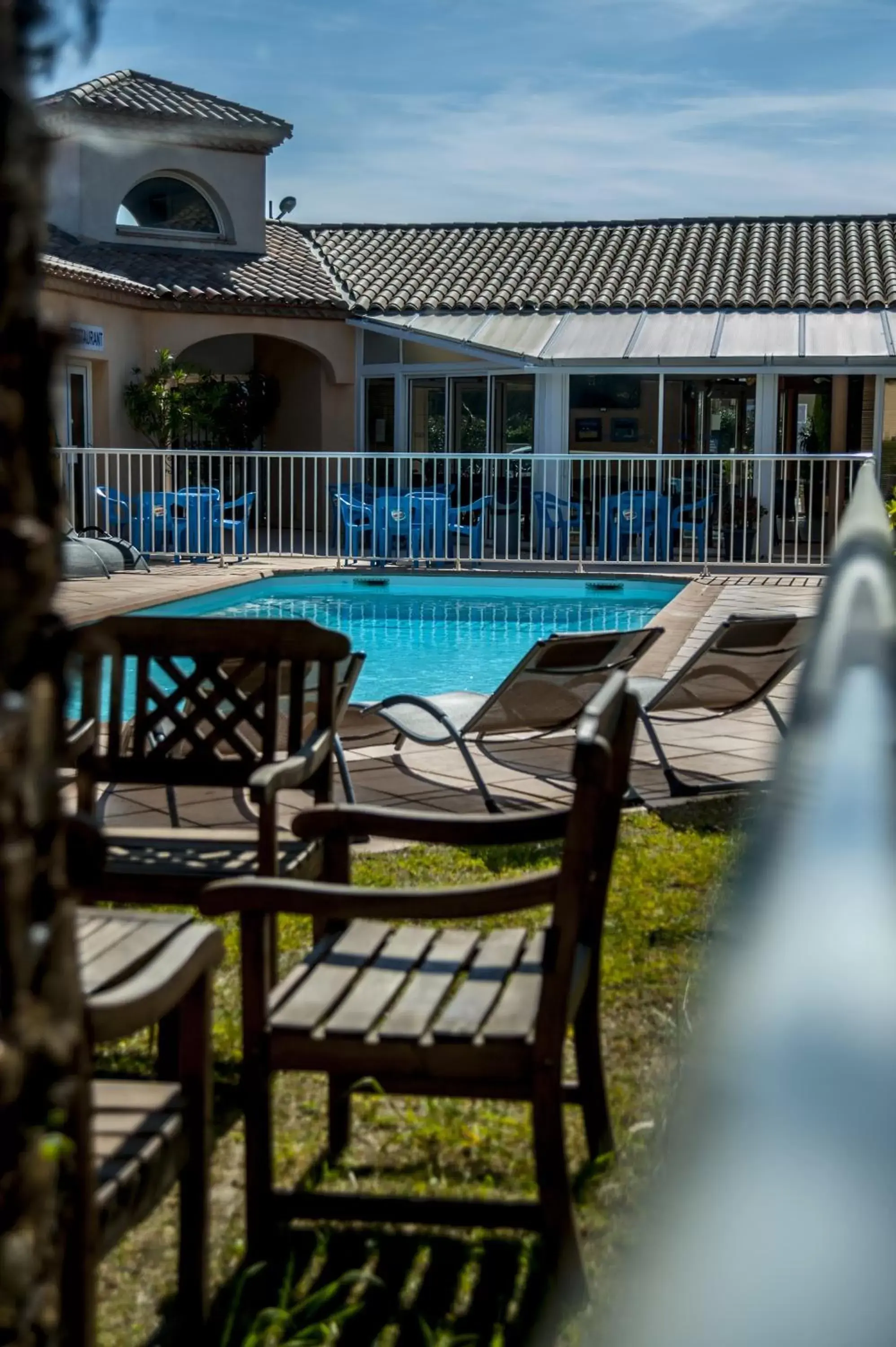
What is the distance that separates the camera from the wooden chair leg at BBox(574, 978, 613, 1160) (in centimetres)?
292

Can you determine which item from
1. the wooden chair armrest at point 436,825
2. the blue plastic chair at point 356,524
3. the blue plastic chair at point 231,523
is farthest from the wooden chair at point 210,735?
the blue plastic chair at point 356,524

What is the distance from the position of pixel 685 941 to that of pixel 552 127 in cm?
1937

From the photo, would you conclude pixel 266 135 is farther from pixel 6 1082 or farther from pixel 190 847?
pixel 6 1082

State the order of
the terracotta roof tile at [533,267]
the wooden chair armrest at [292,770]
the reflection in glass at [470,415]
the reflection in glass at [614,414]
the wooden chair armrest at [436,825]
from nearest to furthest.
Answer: the wooden chair armrest at [436,825] → the wooden chair armrest at [292,770] → the terracotta roof tile at [533,267] → the reflection in glass at [614,414] → the reflection in glass at [470,415]

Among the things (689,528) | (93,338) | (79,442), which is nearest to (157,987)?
(689,528)

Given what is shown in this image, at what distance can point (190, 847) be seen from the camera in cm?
354

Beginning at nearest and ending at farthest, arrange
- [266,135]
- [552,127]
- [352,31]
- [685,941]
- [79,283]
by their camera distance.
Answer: [685,941] < [352,31] < [79,283] < [552,127] < [266,135]

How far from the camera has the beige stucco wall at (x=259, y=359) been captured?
1986cm

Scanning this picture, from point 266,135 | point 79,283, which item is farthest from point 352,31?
point 266,135

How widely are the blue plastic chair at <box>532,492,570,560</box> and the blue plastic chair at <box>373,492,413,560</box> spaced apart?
1.42 m

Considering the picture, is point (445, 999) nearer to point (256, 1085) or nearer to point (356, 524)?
point (256, 1085)

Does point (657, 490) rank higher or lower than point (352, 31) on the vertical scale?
lower

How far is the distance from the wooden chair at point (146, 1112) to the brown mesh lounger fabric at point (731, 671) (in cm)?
368

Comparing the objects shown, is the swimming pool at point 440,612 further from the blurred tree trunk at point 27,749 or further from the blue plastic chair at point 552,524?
the blurred tree trunk at point 27,749
